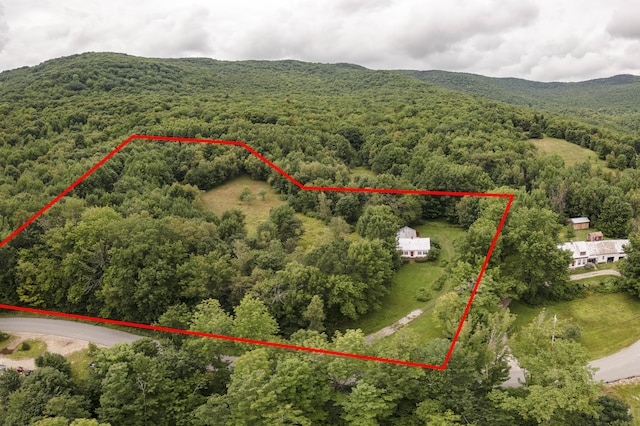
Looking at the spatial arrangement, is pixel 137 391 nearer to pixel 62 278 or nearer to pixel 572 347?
pixel 62 278

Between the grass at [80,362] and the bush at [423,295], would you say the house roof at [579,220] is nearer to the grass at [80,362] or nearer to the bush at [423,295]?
the bush at [423,295]

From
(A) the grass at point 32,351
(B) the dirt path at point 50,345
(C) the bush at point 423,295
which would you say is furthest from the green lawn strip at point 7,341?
(C) the bush at point 423,295

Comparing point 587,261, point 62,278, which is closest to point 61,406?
point 62,278

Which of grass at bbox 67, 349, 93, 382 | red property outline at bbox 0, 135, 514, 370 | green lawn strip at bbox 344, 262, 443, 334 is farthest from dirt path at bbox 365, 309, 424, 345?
grass at bbox 67, 349, 93, 382

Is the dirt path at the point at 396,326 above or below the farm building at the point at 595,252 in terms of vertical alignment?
below

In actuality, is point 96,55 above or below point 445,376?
above

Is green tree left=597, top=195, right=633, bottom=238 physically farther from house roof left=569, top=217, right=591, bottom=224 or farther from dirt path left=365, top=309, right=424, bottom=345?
dirt path left=365, top=309, right=424, bottom=345
